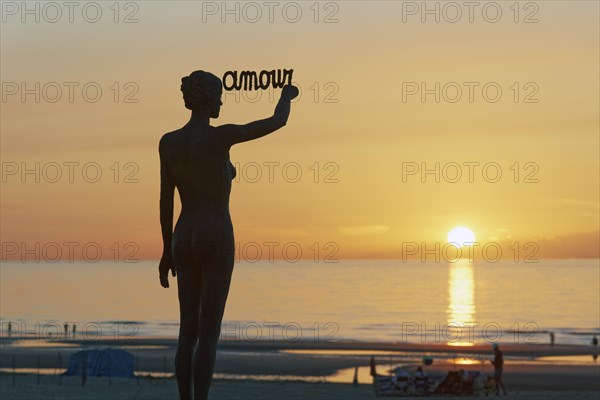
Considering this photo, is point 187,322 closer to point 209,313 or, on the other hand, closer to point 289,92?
point 209,313

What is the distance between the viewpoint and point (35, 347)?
2835 inches

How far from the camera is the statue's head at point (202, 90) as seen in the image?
12.7 metres

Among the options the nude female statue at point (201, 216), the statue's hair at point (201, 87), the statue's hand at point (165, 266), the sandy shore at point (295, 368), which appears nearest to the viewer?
the nude female statue at point (201, 216)

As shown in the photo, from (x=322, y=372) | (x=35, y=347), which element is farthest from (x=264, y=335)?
(x=322, y=372)

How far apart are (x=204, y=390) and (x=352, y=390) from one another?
3140 centimetres

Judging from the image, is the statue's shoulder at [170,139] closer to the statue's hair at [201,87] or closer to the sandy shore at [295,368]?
the statue's hair at [201,87]

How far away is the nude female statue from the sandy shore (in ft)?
84.4

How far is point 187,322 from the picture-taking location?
Result: 41.8 ft

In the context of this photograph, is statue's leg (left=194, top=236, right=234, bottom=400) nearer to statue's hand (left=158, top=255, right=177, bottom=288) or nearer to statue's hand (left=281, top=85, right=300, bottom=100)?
statue's hand (left=158, top=255, right=177, bottom=288)

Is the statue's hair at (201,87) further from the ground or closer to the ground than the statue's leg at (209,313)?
further from the ground

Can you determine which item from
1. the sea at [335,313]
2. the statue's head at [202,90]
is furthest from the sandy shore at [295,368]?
the statue's head at [202,90]

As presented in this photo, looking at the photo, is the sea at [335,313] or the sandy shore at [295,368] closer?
the sandy shore at [295,368]

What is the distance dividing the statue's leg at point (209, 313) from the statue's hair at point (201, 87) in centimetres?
162

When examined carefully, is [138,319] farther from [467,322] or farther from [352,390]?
[352,390]
